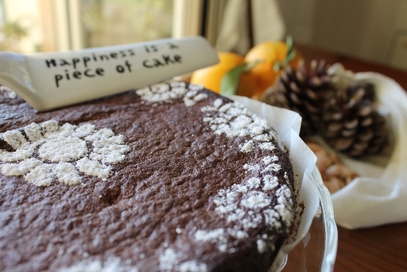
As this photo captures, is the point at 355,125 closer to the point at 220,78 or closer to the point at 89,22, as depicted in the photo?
the point at 220,78

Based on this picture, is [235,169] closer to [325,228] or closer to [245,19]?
[325,228]

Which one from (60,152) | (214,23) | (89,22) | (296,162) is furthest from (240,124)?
(214,23)

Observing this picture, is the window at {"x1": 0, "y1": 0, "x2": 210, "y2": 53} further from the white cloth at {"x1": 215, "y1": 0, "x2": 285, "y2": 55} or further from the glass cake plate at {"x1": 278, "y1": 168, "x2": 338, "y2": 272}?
the glass cake plate at {"x1": 278, "y1": 168, "x2": 338, "y2": 272}

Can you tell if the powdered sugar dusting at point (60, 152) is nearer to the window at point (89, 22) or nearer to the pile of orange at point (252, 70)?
the pile of orange at point (252, 70)

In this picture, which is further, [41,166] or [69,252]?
[41,166]

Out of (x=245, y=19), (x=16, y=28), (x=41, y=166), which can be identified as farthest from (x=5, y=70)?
(x=245, y=19)

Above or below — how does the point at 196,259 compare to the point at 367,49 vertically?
above

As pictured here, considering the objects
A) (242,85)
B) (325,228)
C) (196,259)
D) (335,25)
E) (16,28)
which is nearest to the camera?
(196,259)
